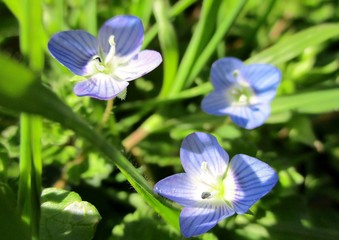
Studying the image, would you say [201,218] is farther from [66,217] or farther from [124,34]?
[124,34]

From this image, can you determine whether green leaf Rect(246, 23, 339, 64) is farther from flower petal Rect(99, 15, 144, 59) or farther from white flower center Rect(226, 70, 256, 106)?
flower petal Rect(99, 15, 144, 59)

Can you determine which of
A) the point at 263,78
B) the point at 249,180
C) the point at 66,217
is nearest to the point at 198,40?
the point at 263,78

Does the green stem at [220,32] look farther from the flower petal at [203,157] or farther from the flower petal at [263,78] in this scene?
the flower petal at [203,157]

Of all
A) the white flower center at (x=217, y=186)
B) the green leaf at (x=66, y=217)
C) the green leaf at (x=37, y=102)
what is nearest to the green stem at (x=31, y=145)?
the green leaf at (x=66, y=217)

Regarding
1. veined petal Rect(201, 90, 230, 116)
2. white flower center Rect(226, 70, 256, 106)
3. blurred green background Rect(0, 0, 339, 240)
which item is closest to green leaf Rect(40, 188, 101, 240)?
blurred green background Rect(0, 0, 339, 240)

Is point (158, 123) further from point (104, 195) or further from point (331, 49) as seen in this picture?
point (331, 49)
